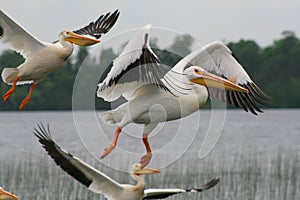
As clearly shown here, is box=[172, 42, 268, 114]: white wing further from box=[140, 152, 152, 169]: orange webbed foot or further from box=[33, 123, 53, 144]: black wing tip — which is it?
box=[33, 123, 53, 144]: black wing tip

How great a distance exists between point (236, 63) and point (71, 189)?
16.9 feet

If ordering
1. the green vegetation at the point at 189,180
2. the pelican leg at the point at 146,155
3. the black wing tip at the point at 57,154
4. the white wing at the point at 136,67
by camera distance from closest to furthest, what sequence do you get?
the white wing at the point at 136,67
the pelican leg at the point at 146,155
the black wing tip at the point at 57,154
the green vegetation at the point at 189,180

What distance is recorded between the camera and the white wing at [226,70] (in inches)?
332

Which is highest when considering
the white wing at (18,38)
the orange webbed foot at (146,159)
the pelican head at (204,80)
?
the white wing at (18,38)

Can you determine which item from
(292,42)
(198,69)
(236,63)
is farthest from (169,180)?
(292,42)

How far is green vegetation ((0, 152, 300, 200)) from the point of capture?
513 inches

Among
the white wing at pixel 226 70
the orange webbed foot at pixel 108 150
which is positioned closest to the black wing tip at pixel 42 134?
the orange webbed foot at pixel 108 150

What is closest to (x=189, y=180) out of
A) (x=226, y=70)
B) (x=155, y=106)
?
(x=226, y=70)

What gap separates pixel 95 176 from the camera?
8.66 m

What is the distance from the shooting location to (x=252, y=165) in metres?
16.0

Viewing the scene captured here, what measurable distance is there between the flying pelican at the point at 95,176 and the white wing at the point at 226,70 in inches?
44.0

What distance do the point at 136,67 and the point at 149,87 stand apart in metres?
0.63

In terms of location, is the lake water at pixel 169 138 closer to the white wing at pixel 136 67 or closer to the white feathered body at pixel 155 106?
the white feathered body at pixel 155 106

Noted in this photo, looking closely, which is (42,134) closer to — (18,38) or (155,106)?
(18,38)
